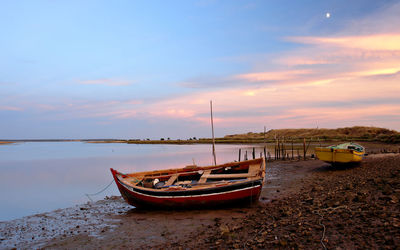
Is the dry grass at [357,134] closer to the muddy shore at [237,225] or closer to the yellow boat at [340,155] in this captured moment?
the yellow boat at [340,155]

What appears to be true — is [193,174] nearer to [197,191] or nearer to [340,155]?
[197,191]

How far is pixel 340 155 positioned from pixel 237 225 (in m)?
13.2

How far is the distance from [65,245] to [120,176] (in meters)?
5.22

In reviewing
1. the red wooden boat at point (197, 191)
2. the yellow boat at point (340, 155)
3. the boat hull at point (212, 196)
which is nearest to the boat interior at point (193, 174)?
the red wooden boat at point (197, 191)

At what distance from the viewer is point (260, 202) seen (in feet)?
37.8

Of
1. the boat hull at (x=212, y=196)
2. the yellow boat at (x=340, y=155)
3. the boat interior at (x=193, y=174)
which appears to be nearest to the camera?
the boat hull at (x=212, y=196)

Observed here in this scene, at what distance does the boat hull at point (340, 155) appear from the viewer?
18.0 metres

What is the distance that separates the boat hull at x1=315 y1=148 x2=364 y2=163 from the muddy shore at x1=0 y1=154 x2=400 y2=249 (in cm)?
742

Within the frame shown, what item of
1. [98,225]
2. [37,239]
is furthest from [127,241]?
[37,239]

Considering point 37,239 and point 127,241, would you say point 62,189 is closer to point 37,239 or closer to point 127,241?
point 37,239

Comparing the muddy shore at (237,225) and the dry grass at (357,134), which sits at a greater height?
the dry grass at (357,134)

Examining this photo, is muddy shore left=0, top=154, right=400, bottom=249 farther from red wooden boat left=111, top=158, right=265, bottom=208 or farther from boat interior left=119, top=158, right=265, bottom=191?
boat interior left=119, top=158, right=265, bottom=191

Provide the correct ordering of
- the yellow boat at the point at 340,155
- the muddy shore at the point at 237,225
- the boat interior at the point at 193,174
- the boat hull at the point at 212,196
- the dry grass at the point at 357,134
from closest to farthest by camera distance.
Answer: the muddy shore at the point at 237,225, the boat hull at the point at 212,196, the boat interior at the point at 193,174, the yellow boat at the point at 340,155, the dry grass at the point at 357,134

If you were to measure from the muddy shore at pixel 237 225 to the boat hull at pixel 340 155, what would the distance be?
292 inches
